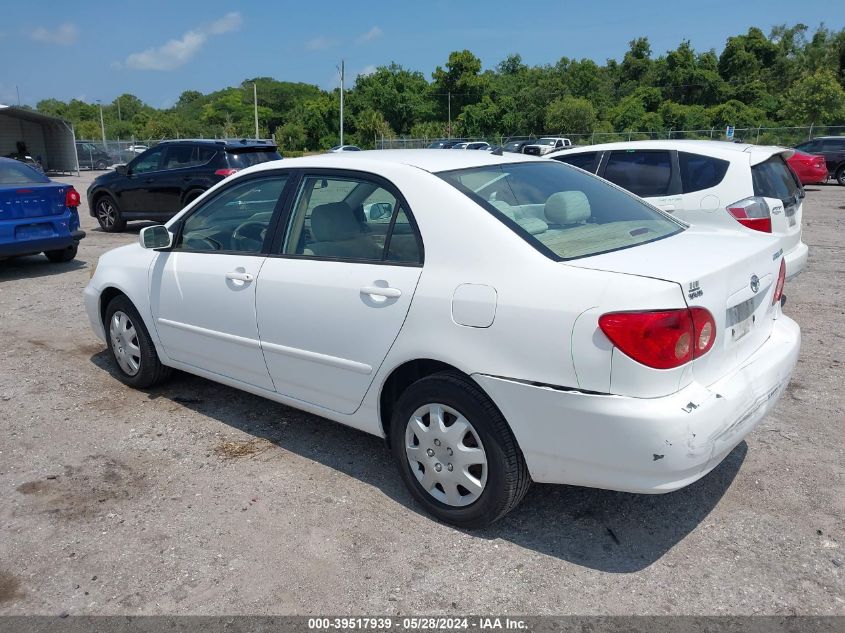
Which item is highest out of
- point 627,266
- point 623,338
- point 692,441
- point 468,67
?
point 468,67

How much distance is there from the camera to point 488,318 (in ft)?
9.90

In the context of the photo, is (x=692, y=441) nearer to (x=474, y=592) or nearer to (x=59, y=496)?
(x=474, y=592)

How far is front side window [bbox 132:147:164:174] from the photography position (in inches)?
518

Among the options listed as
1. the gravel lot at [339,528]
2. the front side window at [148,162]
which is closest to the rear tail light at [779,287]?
the gravel lot at [339,528]

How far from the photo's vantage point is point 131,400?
5082mm

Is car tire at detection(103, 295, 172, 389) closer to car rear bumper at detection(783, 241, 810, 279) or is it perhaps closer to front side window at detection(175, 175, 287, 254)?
front side window at detection(175, 175, 287, 254)

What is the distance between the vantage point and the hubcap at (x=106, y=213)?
13.8 metres

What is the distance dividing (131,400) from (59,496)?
1.38 meters

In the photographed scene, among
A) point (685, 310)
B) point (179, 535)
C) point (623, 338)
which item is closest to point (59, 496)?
point (179, 535)

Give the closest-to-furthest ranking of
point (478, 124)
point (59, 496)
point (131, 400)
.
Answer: point (59, 496) → point (131, 400) → point (478, 124)

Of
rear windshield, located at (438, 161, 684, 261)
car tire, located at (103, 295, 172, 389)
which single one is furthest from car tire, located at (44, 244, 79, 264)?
rear windshield, located at (438, 161, 684, 261)

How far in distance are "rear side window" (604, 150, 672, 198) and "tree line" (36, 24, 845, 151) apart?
4312 cm

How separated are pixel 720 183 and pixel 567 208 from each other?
3.66 meters

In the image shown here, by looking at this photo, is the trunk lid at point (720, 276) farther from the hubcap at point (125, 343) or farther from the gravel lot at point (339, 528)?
the hubcap at point (125, 343)
